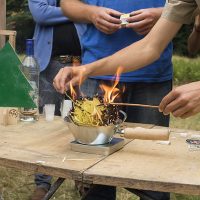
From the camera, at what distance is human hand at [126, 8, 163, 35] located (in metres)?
2.61

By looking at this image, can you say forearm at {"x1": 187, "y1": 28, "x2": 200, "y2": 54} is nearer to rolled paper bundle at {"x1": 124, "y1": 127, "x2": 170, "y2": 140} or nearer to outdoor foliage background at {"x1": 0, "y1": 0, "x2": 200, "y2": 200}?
rolled paper bundle at {"x1": 124, "y1": 127, "x2": 170, "y2": 140}

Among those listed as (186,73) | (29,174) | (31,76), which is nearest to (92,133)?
(31,76)

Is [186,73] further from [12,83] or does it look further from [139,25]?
[12,83]

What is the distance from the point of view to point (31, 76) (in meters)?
2.69

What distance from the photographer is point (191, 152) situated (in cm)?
202

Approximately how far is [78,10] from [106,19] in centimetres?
29

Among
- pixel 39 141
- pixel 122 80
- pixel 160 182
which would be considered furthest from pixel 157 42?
pixel 160 182

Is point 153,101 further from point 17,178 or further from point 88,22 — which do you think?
point 17,178

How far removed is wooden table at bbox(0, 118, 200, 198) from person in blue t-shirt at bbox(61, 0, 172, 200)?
18.5 inches

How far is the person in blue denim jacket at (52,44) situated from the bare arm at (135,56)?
123cm

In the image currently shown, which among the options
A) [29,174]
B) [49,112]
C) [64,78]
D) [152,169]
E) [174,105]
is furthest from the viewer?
[29,174]

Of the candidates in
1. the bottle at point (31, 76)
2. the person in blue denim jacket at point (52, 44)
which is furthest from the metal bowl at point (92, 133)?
the person in blue denim jacket at point (52, 44)

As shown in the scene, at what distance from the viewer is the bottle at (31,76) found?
8.22ft

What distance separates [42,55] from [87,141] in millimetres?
1744
